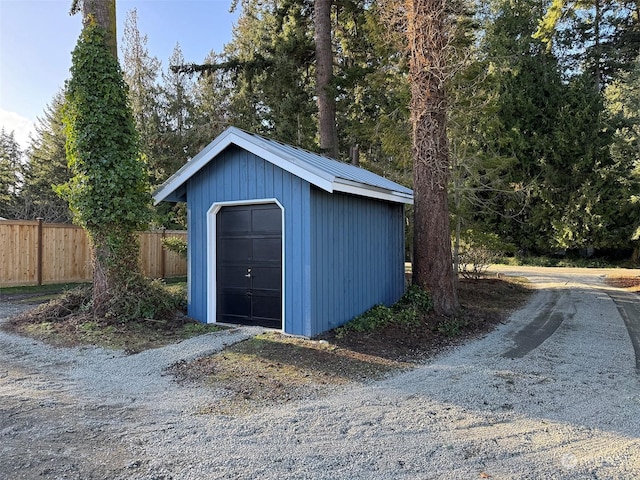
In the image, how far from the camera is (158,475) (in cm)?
265

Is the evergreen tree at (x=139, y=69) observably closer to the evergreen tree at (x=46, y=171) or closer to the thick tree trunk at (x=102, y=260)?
the evergreen tree at (x=46, y=171)

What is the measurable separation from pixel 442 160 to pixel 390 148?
3682mm

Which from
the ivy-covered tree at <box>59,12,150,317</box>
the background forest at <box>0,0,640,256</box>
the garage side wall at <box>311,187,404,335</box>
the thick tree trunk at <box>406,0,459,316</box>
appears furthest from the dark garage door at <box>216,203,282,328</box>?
the background forest at <box>0,0,640,256</box>

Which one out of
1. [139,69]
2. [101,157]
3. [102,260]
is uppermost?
[139,69]

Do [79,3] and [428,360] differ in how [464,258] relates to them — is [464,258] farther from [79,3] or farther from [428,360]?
[79,3]

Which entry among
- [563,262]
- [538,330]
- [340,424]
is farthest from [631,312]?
[563,262]

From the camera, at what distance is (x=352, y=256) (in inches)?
281

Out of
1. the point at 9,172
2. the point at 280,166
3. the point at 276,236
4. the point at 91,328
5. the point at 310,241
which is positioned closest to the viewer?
the point at 310,241

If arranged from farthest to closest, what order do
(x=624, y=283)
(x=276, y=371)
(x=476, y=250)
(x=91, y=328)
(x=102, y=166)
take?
(x=624, y=283) → (x=476, y=250) → (x=102, y=166) → (x=91, y=328) → (x=276, y=371)

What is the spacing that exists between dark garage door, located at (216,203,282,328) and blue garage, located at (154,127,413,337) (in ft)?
0.05

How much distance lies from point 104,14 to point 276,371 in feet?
22.4

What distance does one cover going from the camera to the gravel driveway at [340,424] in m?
2.75

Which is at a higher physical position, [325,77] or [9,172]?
[325,77]

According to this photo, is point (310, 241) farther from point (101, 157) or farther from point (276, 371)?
point (101, 157)
